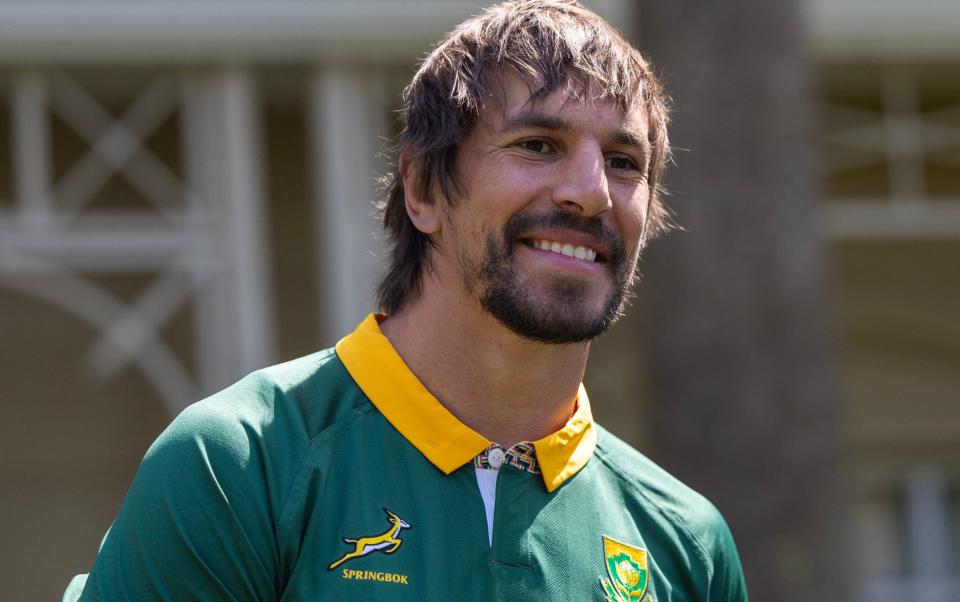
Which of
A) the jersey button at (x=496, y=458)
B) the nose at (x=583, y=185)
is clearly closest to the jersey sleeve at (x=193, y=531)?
the jersey button at (x=496, y=458)

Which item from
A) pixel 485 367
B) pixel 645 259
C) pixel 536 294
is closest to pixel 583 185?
pixel 536 294

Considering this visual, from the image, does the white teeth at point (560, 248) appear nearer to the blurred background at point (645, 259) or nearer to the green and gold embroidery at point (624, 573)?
the green and gold embroidery at point (624, 573)

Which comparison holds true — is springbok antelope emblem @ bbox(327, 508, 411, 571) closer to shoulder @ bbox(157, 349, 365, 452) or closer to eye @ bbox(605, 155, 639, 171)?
shoulder @ bbox(157, 349, 365, 452)

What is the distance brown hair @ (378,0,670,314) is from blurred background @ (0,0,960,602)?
1408mm

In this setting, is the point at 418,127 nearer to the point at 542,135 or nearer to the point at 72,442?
the point at 542,135

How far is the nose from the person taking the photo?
2.51 m

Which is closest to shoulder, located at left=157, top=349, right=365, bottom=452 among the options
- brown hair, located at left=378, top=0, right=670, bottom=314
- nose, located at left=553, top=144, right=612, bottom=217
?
brown hair, located at left=378, top=0, right=670, bottom=314

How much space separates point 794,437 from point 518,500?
2844 mm

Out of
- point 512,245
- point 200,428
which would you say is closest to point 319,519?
point 200,428

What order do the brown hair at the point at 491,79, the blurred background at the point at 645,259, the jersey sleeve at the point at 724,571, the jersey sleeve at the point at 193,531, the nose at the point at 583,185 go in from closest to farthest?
the jersey sleeve at the point at 193,531 → the nose at the point at 583,185 → the brown hair at the point at 491,79 → the jersey sleeve at the point at 724,571 → the blurred background at the point at 645,259

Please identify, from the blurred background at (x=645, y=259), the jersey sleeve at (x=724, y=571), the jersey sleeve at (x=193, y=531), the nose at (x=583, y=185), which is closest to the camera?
the jersey sleeve at (x=193, y=531)

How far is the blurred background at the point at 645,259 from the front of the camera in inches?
207

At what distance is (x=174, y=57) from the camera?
23.2ft

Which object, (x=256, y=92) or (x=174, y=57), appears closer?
(x=174, y=57)
